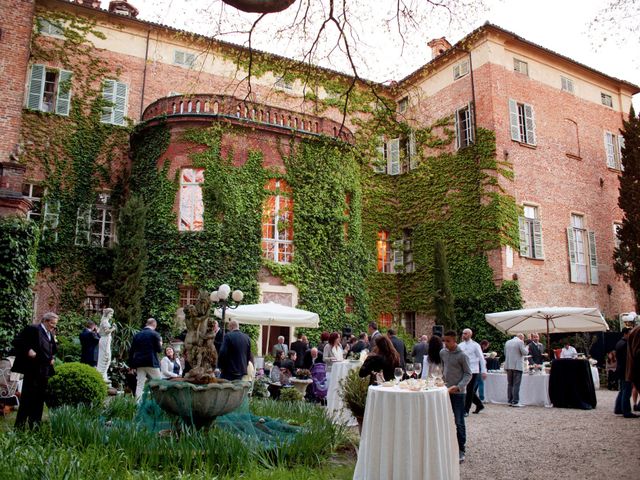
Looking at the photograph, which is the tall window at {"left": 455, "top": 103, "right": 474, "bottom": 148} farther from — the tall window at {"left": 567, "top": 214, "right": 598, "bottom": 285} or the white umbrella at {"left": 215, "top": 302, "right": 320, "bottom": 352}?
the white umbrella at {"left": 215, "top": 302, "right": 320, "bottom": 352}

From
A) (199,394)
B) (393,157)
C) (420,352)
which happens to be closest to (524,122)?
(393,157)

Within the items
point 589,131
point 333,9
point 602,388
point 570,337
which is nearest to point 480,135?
point 589,131

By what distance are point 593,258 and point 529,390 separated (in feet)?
40.1

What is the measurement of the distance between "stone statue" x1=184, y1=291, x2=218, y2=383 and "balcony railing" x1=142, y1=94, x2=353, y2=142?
35.3ft

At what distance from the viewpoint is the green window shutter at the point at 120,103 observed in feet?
66.6

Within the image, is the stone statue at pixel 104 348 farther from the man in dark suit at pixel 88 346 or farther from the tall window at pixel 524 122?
the tall window at pixel 524 122

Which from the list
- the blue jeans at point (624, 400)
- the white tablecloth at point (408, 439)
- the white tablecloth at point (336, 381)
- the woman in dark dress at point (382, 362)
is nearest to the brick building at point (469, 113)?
the white tablecloth at point (336, 381)

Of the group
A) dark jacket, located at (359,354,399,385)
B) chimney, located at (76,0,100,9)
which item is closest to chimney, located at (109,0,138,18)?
chimney, located at (76,0,100,9)

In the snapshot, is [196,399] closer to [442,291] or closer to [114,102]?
[442,291]

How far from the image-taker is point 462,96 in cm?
2264

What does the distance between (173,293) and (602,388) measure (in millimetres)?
13954

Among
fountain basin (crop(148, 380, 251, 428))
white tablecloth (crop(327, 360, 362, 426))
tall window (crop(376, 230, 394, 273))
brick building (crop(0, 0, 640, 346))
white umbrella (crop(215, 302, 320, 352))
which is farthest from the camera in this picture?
tall window (crop(376, 230, 394, 273))

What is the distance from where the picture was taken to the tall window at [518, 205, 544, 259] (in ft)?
69.7

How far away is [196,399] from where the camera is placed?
6.94 m
